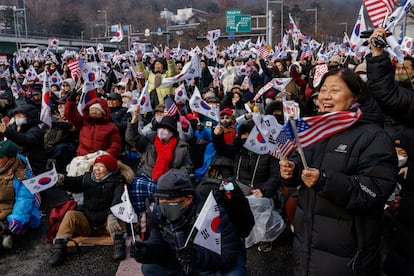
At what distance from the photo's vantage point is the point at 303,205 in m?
2.26

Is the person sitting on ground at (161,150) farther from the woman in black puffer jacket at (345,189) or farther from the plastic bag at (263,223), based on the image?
the woman in black puffer jacket at (345,189)

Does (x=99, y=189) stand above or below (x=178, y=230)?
below

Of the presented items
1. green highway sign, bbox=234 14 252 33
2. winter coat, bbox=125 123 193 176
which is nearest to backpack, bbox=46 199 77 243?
winter coat, bbox=125 123 193 176

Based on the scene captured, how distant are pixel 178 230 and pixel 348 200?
1.26 meters

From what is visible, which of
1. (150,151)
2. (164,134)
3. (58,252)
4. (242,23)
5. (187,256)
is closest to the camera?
(187,256)

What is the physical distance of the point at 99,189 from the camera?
4.60 metres

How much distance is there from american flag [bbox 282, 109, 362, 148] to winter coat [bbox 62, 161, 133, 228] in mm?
2830

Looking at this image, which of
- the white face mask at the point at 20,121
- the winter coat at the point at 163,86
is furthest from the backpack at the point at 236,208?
the winter coat at the point at 163,86

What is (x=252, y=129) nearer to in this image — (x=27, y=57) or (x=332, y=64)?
(x=332, y=64)

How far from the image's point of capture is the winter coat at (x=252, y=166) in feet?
15.1

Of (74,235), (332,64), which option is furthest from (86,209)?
(332,64)

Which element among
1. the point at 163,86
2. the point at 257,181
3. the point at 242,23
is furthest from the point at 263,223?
the point at 242,23

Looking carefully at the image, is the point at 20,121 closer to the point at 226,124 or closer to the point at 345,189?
the point at 226,124

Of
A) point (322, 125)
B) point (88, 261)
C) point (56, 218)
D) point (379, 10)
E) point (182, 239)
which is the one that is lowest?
point (88, 261)
